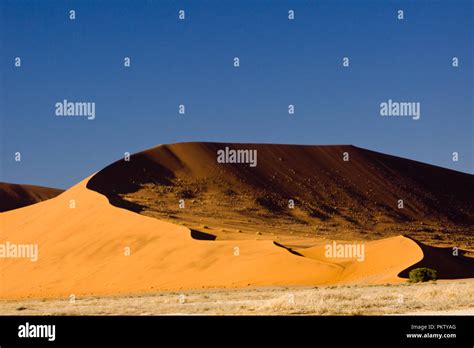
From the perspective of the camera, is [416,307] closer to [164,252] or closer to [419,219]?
[164,252]

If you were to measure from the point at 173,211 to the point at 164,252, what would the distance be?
23.5 meters

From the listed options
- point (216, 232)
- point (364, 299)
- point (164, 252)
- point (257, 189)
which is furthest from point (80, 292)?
point (257, 189)

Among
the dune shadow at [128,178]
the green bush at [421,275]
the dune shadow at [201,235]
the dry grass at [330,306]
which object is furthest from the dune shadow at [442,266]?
the dune shadow at [128,178]

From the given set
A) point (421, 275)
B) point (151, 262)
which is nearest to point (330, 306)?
point (421, 275)

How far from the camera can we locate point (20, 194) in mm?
153125

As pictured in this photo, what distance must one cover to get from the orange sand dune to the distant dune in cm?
8431

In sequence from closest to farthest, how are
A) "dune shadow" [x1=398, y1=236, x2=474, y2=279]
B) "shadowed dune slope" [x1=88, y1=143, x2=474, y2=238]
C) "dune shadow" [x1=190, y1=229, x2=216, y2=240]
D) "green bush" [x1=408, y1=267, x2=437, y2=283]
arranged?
"green bush" [x1=408, y1=267, x2=437, y2=283] < "dune shadow" [x1=398, y1=236, x2=474, y2=279] < "dune shadow" [x1=190, y1=229, x2=216, y2=240] < "shadowed dune slope" [x1=88, y1=143, x2=474, y2=238]

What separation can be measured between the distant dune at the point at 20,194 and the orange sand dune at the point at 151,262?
84306 millimetres

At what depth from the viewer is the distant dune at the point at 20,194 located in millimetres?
145125

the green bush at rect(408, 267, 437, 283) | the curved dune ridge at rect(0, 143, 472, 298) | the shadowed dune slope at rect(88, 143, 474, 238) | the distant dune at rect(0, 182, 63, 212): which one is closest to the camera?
the green bush at rect(408, 267, 437, 283)

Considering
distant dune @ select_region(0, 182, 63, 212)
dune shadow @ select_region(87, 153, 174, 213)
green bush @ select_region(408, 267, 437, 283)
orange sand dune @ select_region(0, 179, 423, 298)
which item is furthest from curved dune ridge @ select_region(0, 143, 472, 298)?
distant dune @ select_region(0, 182, 63, 212)

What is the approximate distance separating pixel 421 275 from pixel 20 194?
419 ft

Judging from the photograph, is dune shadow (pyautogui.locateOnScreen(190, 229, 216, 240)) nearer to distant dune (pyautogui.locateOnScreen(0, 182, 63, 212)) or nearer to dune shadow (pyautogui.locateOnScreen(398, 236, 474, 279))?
dune shadow (pyautogui.locateOnScreen(398, 236, 474, 279))

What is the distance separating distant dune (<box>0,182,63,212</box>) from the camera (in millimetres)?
145125
